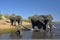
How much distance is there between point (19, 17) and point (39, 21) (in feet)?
27.9

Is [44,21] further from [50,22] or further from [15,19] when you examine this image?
[15,19]

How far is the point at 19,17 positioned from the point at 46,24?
9790 millimetres

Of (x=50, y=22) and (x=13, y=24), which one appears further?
(x=13, y=24)

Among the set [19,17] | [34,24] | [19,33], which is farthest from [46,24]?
[19,17]

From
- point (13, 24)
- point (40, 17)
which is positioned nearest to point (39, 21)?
point (40, 17)

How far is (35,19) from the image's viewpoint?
34.7m

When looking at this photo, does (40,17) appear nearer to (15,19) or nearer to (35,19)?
(35,19)

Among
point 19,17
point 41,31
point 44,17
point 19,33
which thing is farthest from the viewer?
point 19,17

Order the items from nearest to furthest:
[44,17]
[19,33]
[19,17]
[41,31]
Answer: [19,33]
[41,31]
[44,17]
[19,17]

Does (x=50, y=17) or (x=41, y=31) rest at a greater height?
(x=50, y=17)

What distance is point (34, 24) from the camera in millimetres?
34531

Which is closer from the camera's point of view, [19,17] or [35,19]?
[35,19]

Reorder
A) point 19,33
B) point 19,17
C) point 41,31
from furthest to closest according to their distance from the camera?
point 19,17
point 41,31
point 19,33

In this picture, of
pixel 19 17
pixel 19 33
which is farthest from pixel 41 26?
pixel 19 17
